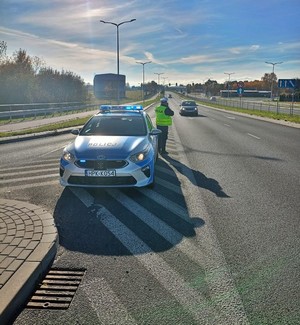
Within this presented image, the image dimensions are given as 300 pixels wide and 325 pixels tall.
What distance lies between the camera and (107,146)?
6418mm

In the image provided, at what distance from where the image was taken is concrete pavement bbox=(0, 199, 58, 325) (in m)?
3.03

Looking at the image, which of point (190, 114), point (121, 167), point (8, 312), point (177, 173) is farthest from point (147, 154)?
point (190, 114)

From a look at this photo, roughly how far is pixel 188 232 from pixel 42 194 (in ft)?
10.5

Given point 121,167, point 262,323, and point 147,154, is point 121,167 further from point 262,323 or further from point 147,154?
point 262,323

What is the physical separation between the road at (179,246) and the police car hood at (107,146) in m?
0.81

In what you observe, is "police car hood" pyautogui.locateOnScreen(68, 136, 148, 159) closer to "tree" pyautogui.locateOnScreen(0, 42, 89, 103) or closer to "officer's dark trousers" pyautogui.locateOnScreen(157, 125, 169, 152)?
"officer's dark trousers" pyautogui.locateOnScreen(157, 125, 169, 152)

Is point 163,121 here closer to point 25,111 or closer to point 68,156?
point 68,156

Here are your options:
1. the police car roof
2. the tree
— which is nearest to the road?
the police car roof

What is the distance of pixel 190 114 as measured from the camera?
118 feet

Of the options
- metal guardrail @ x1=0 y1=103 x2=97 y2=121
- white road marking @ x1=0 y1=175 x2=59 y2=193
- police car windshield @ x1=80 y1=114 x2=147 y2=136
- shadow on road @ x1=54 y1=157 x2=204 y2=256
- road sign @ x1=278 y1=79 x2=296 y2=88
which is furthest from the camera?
road sign @ x1=278 y1=79 x2=296 y2=88

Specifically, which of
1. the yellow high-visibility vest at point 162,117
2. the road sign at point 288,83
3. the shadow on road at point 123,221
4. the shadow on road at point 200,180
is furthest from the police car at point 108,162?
the road sign at point 288,83

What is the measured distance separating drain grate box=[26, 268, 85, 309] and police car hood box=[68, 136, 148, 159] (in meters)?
2.77

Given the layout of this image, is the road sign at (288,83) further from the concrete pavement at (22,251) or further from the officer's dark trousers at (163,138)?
the concrete pavement at (22,251)

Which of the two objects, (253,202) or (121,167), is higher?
(121,167)
